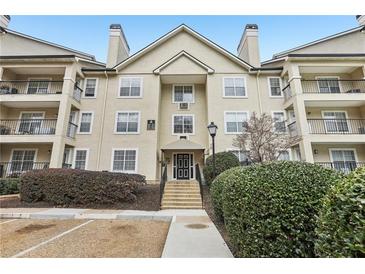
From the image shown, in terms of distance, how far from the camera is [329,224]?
5.94 ft

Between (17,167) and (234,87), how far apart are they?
18017 mm

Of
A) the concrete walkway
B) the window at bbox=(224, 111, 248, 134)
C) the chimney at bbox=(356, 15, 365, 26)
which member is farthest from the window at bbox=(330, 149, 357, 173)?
the chimney at bbox=(356, 15, 365, 26)

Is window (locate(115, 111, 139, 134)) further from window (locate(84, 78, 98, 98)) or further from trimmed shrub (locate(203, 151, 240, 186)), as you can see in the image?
trimmed shrub (locate(203, 151, 240, 186))

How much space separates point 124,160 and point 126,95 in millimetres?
5388

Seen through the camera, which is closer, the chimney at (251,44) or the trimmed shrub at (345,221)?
the trimmed shrub at (345,221)

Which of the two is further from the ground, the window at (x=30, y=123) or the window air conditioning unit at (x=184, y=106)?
the window air conditioning unit at (x=184, y=106)

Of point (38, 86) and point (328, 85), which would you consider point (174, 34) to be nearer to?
point (38, 86)

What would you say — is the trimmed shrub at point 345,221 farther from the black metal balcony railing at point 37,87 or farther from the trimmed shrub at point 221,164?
the black metal balcony railing at point 37,87

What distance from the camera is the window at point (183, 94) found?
1667cm

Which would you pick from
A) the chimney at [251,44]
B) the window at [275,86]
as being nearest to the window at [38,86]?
the chimney at [251,44]

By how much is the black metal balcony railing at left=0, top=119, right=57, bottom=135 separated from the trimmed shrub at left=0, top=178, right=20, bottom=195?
3648mm

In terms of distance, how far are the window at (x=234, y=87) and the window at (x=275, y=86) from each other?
Result: 217 cm

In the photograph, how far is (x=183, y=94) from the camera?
16.9m

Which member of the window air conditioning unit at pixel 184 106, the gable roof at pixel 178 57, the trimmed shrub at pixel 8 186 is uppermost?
the gable roof at pixel 178 57
